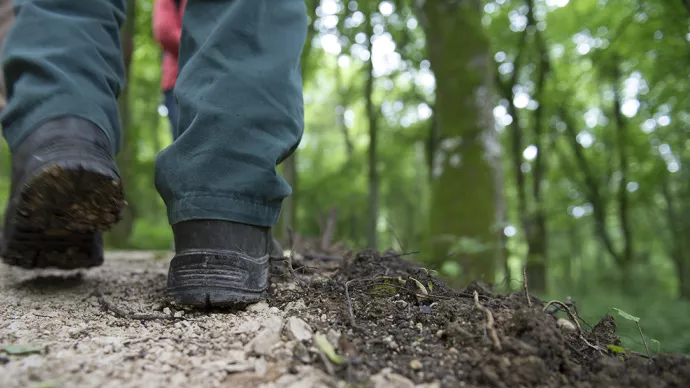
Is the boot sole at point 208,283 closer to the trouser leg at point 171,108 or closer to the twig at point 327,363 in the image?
the twig at point 327,363

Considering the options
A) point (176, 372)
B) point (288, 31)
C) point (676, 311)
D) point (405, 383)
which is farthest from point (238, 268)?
point (676, 311)

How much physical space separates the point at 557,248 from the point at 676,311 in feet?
37.9

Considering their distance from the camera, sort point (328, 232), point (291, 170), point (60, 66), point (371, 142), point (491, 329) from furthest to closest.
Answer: point (371, 142)
point (291, 170)
point (328, 232)
point (60, 66)
point (491, 329)

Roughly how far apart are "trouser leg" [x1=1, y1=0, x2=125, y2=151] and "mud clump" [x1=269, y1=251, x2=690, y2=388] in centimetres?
88

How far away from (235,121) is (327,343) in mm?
695

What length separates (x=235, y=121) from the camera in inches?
51.8

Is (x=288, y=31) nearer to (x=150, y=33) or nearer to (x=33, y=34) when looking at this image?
(x=33, y=34)

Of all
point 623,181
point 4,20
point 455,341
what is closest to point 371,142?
point 623,181

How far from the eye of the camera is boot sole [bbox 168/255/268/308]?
4.12 feet

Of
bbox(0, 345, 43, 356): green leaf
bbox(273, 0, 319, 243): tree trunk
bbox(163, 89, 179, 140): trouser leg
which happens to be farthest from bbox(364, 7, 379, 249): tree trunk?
bbox(0, 345, 43, 356): green leaf

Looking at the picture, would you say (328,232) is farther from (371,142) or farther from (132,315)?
(371,142)

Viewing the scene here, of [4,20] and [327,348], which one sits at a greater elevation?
[4,20]

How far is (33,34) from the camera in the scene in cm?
147

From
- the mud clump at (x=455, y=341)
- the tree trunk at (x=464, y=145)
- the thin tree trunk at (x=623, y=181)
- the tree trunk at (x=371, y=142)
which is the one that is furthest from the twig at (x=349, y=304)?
the thin tree trunk at (x=623, y=181)
